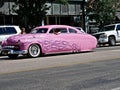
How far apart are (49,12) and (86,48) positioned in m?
18.1

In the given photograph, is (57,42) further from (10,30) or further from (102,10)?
(102,10)

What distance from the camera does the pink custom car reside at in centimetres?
2052

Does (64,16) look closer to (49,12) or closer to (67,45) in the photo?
(49,12)

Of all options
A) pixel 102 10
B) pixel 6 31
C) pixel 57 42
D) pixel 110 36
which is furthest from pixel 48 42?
pixel 102 10

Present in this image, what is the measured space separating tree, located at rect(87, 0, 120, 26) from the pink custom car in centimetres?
1759

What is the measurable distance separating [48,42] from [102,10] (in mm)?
20497

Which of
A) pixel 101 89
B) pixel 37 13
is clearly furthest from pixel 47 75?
pixel 37 13

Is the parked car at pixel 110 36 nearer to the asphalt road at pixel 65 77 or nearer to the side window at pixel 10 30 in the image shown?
the side window at pixel 10 30

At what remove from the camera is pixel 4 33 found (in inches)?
1001

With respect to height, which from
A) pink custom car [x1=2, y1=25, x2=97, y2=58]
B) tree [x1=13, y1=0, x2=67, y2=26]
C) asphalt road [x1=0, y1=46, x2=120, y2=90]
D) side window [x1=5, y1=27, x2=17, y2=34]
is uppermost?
Result: tree [x1=13, y1=0, x2=67, y2=26]

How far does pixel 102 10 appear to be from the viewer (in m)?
41.0

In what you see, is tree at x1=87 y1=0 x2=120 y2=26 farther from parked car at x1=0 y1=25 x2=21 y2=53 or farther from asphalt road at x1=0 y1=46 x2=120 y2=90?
asphalt road at x1=0 y1=46 x2=120 y2=90

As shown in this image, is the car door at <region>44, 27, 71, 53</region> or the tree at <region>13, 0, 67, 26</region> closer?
the car door at <region>44, 27, 71, 53</region>

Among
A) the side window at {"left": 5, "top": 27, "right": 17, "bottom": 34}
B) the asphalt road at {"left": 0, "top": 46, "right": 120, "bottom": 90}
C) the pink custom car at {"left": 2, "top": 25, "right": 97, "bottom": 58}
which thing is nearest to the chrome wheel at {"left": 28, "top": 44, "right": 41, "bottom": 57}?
the pink custom car at {"left": 2, "top": 25, "right": 97, "bottom": 58}
